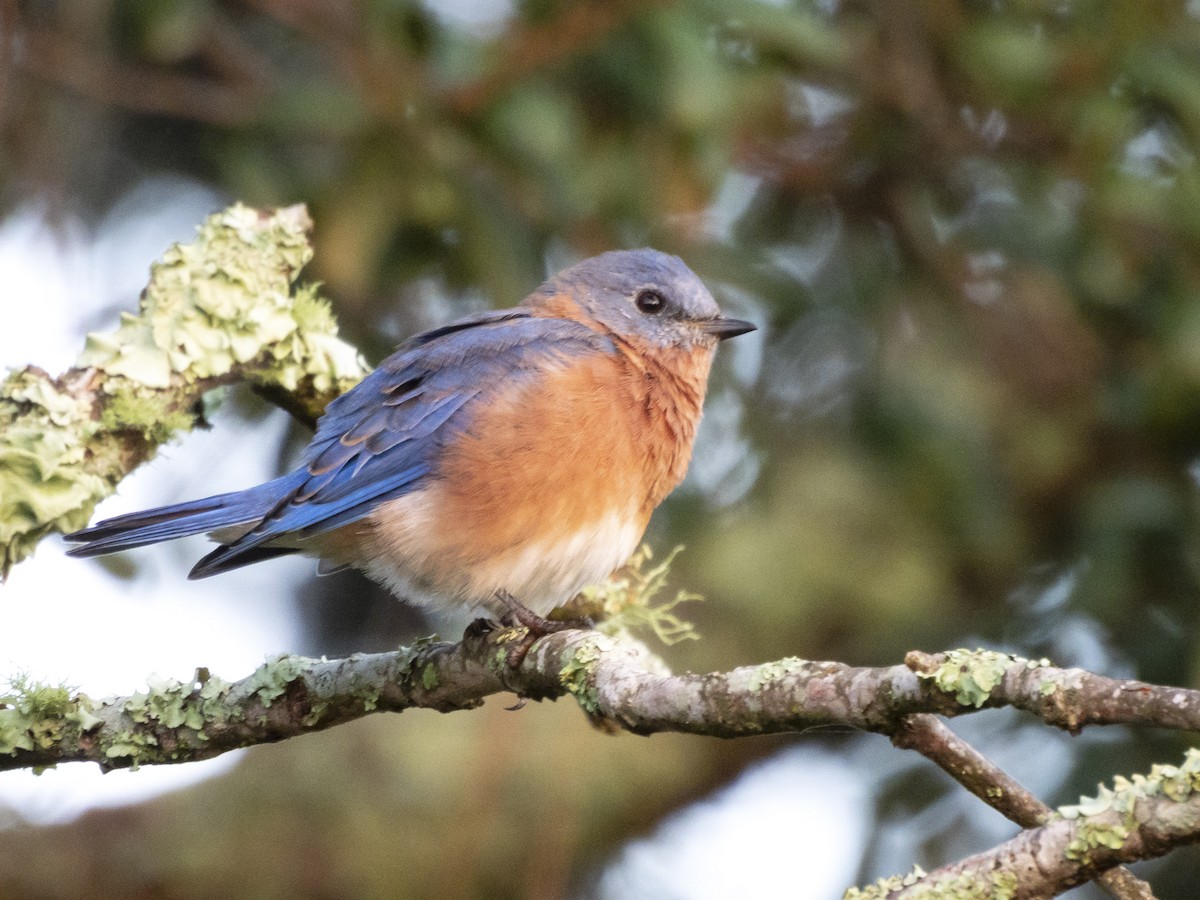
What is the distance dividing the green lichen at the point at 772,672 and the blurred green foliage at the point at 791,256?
2.16m

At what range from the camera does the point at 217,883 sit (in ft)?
14.9

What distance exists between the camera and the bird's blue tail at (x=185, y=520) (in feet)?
11.2

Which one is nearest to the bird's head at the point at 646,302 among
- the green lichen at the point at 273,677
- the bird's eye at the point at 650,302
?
the bird's eye at the point at 650,302

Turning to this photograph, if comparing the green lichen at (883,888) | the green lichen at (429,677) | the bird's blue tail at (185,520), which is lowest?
the green lichen at (429,677)

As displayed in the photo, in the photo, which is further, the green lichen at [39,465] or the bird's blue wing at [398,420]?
the bird's blue wing at [398,420]

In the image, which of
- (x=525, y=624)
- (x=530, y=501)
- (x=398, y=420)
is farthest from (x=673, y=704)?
(x=398, y=420)

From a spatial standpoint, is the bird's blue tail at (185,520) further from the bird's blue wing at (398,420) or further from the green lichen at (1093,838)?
the green lichen at (1093,838)

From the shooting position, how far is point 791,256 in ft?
16.8

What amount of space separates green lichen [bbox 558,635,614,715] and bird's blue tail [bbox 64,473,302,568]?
1.31 meters

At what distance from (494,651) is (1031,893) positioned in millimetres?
1359

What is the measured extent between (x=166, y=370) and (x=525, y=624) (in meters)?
1.05

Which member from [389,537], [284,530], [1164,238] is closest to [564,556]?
[389,537]

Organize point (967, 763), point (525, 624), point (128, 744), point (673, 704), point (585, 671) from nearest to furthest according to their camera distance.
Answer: point (967, 763) < point (673, 704) < point (585, 671) < point (128, 744) < point (525, 624)

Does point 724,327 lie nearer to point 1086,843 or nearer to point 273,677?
point 273,677
